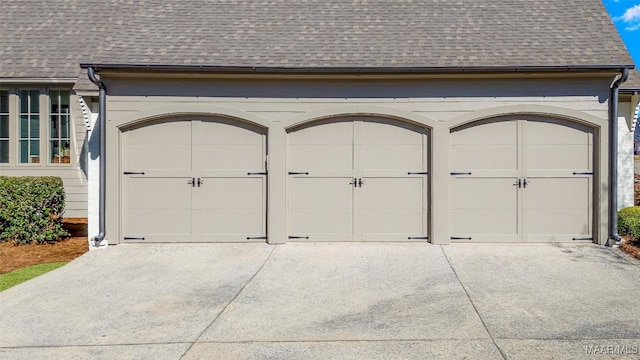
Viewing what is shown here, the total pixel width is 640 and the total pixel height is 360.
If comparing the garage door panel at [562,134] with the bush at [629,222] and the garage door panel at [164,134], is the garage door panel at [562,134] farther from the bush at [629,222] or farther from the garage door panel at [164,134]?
the garage door panel at [164,134]

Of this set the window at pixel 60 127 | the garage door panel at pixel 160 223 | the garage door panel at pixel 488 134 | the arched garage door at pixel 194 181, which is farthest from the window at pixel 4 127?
the garage door panel at pixel 488 134

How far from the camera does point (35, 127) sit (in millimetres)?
10109

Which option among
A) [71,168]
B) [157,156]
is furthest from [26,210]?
[157,156]

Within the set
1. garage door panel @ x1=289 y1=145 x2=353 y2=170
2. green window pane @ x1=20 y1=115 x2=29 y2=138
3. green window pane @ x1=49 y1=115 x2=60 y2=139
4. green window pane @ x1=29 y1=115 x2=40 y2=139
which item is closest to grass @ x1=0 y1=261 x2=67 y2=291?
garage door panel @ x1=289 y1=145 x2=353 y2=170

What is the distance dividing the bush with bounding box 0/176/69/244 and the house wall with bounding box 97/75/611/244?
5.21 feet

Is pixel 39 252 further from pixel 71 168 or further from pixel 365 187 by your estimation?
pixel 365 187

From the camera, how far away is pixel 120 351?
379cm

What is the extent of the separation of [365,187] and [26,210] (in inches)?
254

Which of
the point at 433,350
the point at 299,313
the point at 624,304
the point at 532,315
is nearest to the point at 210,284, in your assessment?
the point at 299,313

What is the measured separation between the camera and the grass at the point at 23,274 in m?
5.93

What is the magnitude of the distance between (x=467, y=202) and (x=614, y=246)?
2609mm

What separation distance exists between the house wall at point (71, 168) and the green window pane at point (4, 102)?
18 centimetres

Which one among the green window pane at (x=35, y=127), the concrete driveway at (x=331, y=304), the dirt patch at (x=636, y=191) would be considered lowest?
the concrete driveway at (x=331, y=304)

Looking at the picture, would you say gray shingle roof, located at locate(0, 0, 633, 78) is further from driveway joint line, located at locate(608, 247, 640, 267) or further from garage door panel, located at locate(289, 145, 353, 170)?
driveway joint line, located at locate(608, 247, 640, 267)
